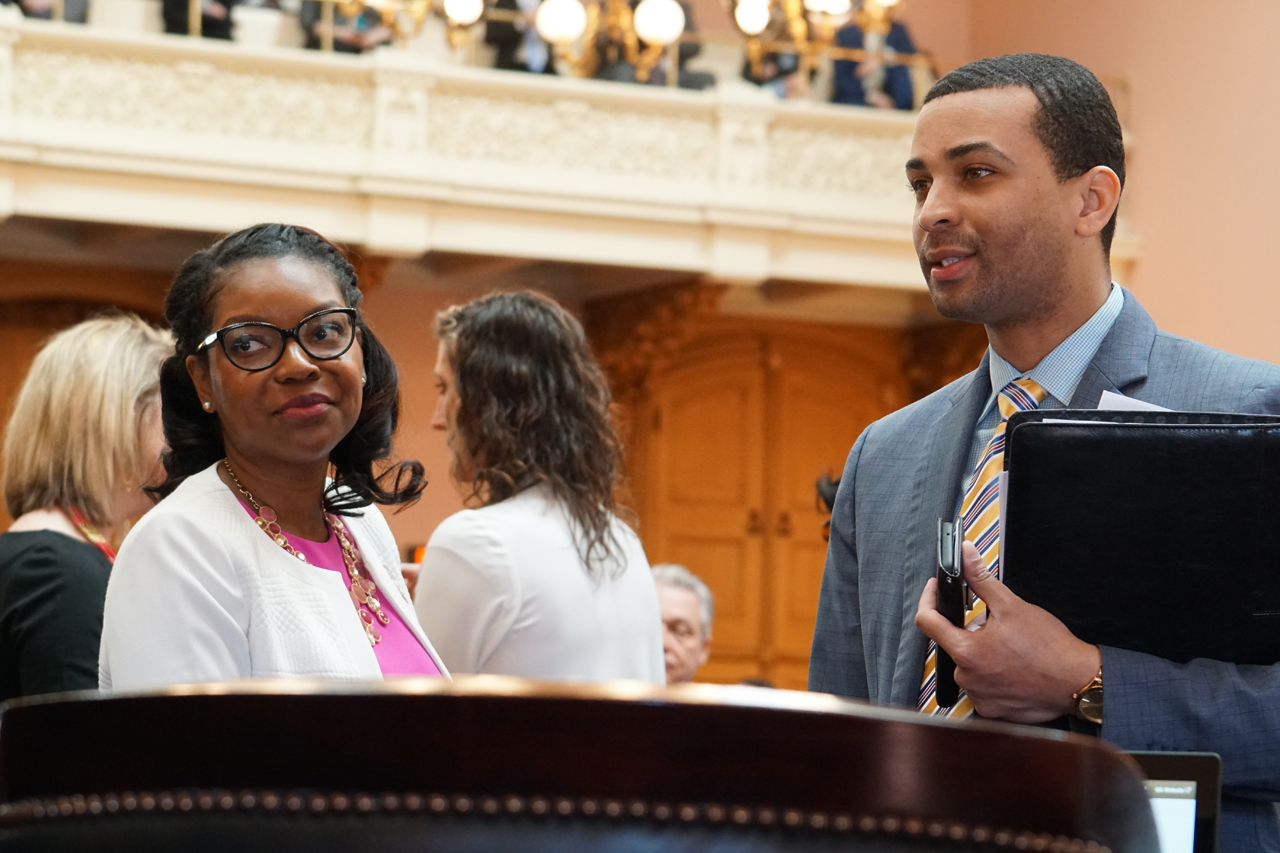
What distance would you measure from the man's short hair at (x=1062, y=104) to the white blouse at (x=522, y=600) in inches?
43.4

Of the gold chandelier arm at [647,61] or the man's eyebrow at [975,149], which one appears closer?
the man's eyebrow at [975,149]

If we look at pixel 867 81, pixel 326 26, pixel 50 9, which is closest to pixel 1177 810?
pixel 326 26

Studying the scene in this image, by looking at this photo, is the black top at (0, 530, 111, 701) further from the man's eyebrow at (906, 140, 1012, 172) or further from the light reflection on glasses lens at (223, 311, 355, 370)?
the man's eyebrow at (906, 140, 1012, 172)

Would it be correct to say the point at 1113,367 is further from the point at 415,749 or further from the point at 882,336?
the point at 882,336

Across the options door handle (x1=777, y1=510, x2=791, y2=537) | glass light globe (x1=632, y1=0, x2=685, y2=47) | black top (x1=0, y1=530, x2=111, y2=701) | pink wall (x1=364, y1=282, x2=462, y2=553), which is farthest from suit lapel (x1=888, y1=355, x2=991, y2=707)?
door handle (x1=777, y1=510, x2=791, y2=537)

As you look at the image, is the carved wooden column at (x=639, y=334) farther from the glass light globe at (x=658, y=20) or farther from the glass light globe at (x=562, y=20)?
the glass light globe at (x=562, y=20)

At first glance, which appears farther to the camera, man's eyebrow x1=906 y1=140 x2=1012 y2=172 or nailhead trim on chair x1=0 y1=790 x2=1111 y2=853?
man's eyebrow x1=906 y1=140 x2=1012 y2=172

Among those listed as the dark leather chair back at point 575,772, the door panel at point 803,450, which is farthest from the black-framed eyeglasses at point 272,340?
Answer: the door panel at point 803,450

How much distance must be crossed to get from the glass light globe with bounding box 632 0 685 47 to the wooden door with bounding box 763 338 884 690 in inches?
145

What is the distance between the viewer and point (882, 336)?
13.5 meters

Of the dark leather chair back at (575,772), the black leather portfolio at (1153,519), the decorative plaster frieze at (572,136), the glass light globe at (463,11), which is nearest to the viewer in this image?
the dark leather chair back at (575,772)

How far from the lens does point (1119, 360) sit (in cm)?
176

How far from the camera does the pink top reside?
1843 mm

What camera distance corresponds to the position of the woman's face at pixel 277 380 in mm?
1814
